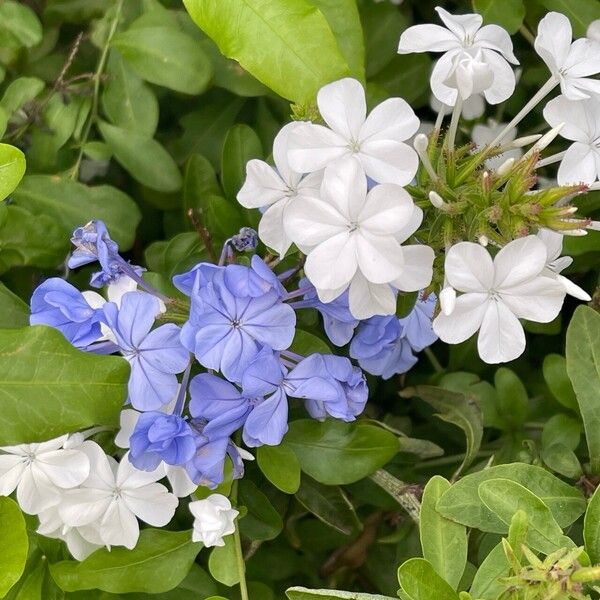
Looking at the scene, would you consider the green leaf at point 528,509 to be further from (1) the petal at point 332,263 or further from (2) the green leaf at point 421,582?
(1) the petal at point 332,263

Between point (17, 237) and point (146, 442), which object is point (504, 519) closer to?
point (146, 442)

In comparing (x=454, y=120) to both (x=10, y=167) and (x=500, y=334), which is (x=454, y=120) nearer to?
(x=500, y=334)

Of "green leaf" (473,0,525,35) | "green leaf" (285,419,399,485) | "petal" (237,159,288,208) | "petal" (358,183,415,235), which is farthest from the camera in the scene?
"green leaf" (473,0,525,35)

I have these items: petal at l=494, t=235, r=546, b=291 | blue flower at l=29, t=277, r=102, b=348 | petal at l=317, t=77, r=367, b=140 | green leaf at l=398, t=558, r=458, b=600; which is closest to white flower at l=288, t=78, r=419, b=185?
petal at l=317, t=77, r=367, b=140

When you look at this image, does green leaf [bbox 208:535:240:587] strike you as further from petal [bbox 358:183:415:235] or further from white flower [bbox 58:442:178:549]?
petal [bbox 358:183:415:235]

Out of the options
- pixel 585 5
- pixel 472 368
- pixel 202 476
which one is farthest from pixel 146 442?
pixel 585 5

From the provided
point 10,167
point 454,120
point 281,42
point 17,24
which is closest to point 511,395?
point 454,120
